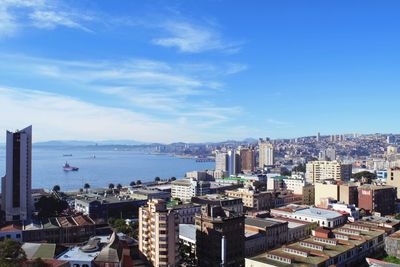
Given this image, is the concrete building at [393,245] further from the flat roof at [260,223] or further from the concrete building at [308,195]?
the concrete building at [308,195]

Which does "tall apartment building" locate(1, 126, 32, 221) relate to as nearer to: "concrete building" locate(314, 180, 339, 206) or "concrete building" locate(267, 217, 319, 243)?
"concrete building" locate(267, 217, 319, 243)

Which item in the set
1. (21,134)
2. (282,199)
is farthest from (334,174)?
(21,134)

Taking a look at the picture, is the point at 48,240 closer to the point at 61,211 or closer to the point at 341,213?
the point at 61,211

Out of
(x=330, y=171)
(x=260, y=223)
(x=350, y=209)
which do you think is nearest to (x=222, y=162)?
(x=330, y=171)

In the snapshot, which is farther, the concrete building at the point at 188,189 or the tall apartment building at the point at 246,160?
the tall apartment building at the point at 246,160

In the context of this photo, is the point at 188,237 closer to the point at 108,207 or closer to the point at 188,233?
the point at 188,233

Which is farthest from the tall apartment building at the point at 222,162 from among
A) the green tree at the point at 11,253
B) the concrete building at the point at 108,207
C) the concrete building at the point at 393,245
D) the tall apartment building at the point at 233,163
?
the green tree at the point at 11,253
